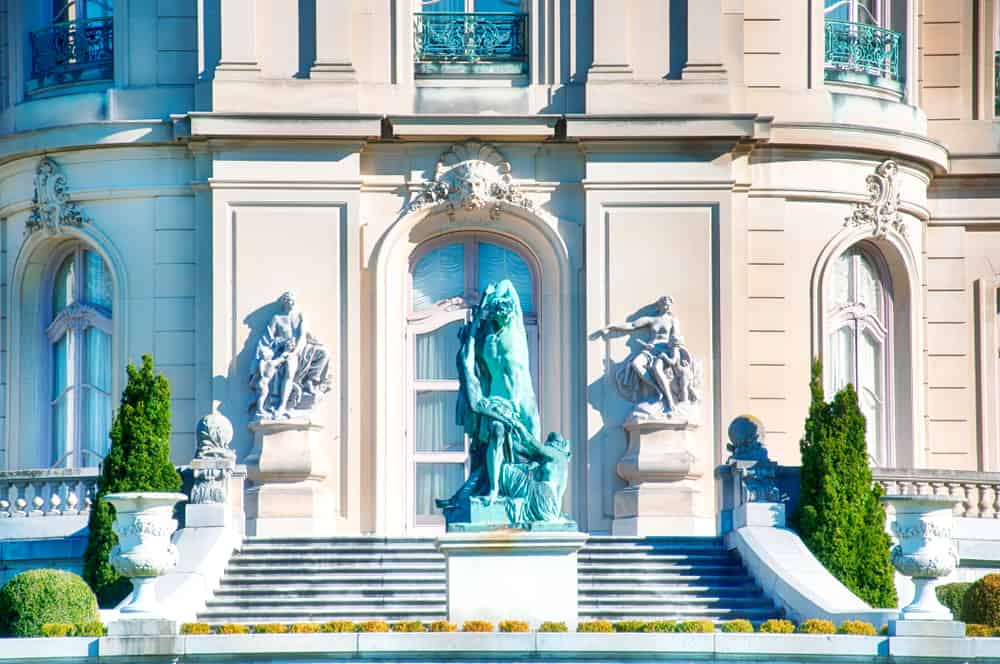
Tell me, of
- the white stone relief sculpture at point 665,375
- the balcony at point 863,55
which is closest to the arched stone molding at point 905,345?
the balcony at point 863,55

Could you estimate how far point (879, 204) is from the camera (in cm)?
3869

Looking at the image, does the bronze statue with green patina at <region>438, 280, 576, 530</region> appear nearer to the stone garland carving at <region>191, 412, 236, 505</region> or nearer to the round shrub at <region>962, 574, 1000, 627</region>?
the stone garland carving at <region>191, 412, 236, 505</region>

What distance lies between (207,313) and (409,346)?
2.73 m

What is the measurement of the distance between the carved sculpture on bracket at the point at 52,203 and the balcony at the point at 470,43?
491 centimetres

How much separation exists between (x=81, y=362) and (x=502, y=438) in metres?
9.51

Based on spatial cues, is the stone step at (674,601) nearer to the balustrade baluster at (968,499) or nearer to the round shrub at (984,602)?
the round shrub at (984,602)

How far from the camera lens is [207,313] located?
122ft

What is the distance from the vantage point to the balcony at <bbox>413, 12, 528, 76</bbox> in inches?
1492

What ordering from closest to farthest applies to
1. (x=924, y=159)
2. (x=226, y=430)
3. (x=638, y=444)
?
(x=226, y=430), (x=638, y=444), (x=924, y=159)

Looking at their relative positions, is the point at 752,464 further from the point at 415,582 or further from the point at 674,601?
the point at 415,582

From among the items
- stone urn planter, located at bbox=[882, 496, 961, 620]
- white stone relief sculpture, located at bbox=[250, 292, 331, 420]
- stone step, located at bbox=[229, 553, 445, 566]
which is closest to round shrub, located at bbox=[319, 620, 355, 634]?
stone step, located at bbox=[229, 553, 445, 566]

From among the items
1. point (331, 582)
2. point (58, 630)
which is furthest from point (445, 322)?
point (58, 630)

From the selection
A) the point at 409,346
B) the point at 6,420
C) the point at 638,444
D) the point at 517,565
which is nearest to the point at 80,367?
the point at 6,420

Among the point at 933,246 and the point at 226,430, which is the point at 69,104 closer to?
the point at 226,430
